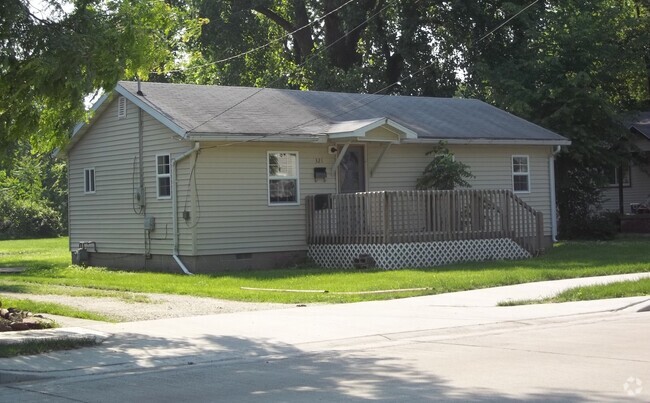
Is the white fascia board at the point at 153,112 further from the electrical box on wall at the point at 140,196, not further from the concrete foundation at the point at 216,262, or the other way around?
the concrete foundation at the point at 216,262

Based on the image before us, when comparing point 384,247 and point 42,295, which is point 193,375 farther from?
point 384,247

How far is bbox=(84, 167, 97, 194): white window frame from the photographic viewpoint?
27.4 meters

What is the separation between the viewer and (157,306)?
1631 centimetres

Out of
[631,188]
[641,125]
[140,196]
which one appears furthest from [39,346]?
[631,188]

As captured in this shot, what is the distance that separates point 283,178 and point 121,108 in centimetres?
505

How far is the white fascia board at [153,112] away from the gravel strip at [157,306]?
5313 mm

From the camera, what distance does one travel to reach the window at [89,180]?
→ 1083 inches

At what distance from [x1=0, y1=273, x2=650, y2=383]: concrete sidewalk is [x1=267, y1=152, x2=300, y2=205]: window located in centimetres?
818

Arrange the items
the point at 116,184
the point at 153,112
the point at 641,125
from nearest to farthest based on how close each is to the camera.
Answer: the point at 153,112
the point at 116,184
the point at 641,125

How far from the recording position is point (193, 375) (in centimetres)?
1028

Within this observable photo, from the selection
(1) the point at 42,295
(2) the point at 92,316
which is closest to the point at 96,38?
(2) the point at 92,316

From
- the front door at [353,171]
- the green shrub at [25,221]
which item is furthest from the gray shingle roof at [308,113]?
the green shrub at [25,221]

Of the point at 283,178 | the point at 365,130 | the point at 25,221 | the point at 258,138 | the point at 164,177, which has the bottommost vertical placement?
the point at 25,221

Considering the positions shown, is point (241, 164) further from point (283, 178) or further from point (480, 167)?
point (480, 167)
